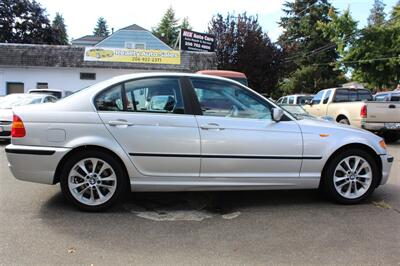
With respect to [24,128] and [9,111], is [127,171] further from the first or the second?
[9,111]

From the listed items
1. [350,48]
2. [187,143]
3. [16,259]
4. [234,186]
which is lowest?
[16,259]

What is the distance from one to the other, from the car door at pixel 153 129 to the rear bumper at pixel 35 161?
0.71m

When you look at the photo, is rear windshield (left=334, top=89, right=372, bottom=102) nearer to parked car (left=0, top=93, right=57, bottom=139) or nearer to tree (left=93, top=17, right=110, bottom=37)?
parked car (left=0, top=93, right=57, bottom=139)

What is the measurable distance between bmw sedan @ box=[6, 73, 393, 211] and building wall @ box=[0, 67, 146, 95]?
20447mm

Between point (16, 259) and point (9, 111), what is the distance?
8.97 m

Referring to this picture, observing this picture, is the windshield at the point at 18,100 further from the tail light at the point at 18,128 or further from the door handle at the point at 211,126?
the door handle at the point at 211,126

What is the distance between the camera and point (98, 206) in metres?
5.05

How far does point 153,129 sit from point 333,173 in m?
2.38

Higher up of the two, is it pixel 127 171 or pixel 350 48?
pixel 350 48

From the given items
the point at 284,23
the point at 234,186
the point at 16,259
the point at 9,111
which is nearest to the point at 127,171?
the point at 234,186

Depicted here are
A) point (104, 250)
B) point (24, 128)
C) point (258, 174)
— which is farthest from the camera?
point (258, 174)

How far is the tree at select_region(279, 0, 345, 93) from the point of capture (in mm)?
47031

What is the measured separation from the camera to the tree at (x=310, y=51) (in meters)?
47.0

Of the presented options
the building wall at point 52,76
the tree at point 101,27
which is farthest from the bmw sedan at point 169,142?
the tree at point 101,27
